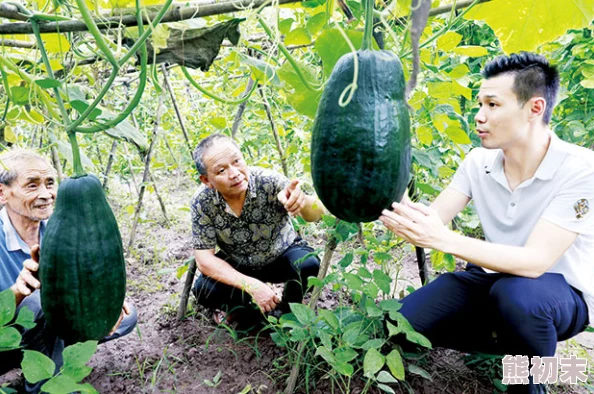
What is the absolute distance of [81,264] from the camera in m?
1.01

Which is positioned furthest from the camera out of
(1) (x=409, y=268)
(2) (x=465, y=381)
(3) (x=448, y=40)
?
(1) (x=409, y=268)

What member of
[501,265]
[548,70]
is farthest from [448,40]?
[501,265]

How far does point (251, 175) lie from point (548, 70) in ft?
4.37

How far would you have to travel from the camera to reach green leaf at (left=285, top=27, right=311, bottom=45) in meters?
1.41

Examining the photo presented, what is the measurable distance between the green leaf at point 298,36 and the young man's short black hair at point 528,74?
751 millimetres

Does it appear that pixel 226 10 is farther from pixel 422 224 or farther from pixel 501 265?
pixel 501 265

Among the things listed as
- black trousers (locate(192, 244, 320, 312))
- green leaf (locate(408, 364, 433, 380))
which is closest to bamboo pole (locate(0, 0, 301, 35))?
green leaf (locate(408, 364, 433, 380))

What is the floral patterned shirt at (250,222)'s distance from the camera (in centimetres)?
234

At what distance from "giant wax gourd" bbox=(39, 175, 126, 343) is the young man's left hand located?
2.44 feet

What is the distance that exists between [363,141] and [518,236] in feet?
4.46

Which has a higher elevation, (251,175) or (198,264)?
(251,175)

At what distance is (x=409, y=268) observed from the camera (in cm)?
321

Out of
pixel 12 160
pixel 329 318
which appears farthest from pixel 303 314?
pixel 12 160

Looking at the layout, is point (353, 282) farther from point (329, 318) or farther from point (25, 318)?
point (25, 318)
